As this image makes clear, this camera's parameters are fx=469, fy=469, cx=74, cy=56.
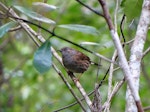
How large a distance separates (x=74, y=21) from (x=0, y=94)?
46.9 inches

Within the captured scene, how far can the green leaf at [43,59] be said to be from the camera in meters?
1.55

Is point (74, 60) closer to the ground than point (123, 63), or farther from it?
closer to the ground

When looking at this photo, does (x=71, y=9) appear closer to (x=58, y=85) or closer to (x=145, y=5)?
(x=58, y=85)

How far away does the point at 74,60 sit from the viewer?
4043 millimetres

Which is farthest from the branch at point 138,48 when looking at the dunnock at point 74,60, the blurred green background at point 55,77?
the blurred green background at point 55,77

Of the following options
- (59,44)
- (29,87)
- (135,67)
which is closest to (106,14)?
(135,67)

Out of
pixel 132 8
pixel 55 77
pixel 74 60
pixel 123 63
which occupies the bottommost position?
pixel 55 77

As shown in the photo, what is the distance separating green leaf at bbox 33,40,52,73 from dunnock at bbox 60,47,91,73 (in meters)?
2.22

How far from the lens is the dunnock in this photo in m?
3.90

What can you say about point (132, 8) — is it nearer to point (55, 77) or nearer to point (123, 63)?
point (123, 63)

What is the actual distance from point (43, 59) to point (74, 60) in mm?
2463

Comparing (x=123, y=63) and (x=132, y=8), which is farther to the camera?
(x=132, y=8)

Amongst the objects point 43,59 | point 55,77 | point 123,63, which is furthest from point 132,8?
point 55,77

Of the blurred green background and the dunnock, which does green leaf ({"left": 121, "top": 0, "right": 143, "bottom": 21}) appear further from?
the blurred green background
